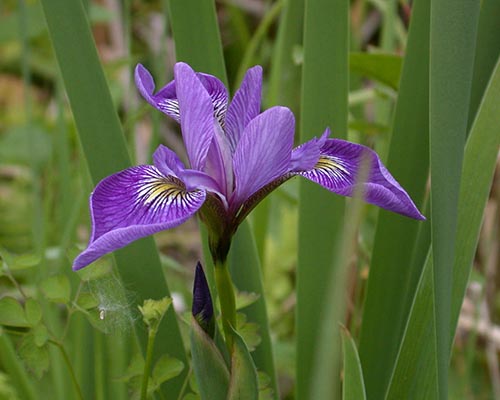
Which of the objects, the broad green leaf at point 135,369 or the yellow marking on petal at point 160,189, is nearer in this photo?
the yellow marking on petal at point 160,189

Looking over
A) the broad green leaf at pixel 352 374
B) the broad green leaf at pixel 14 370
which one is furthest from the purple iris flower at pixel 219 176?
the broad green leaf at pixel 14 370

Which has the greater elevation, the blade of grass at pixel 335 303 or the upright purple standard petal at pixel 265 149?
the upright purple standard petal at pixel 265 149

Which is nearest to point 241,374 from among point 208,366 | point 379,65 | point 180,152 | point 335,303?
point 208,366

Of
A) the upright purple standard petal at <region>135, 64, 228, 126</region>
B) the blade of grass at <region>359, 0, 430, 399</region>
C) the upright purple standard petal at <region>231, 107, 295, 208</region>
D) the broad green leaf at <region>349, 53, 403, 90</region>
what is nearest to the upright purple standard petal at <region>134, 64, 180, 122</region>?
the upright purple standard petal at <region>135, 64, 228, 126</region>

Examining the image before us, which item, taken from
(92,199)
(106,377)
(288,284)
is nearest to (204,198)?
(92,199)

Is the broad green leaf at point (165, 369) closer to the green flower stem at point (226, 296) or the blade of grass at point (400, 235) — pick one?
the green flower stem at point (226, 296)

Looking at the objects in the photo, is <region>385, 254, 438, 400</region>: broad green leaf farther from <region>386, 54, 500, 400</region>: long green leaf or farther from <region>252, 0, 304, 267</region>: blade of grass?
<region>252, 0, 304, 267</region>: blade of grass

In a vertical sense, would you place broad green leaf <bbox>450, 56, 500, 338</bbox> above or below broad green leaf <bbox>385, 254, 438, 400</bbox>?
above
